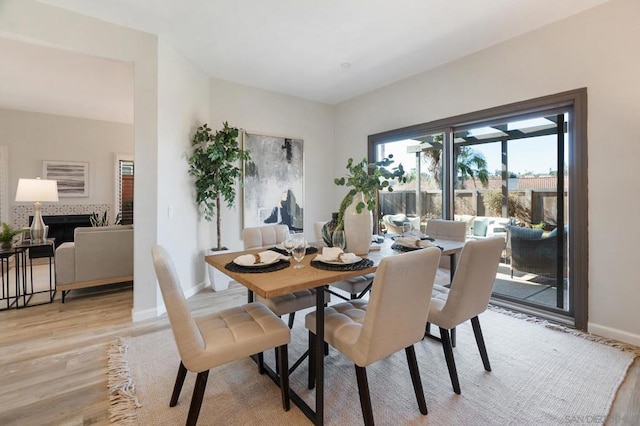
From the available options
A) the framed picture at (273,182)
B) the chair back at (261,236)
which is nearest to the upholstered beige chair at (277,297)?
the chair back at (261,236)

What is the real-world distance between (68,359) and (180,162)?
2.05 m

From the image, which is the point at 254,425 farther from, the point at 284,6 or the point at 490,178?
the point at 490,178

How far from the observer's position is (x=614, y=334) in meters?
2.40

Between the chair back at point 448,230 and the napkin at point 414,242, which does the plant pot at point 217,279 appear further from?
the chair back at point 448,230

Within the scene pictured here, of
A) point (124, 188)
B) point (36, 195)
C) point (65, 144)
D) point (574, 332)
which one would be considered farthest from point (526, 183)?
point (65, 144)

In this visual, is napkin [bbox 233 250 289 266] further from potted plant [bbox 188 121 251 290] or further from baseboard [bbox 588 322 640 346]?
baseboard [bbox 588 322 640 346]

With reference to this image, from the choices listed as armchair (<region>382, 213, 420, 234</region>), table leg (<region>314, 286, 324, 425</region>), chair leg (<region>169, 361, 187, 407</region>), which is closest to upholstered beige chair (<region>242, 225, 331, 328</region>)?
table leg (<region>314, 286, 324, 425</region>)

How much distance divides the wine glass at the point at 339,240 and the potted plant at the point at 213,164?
6.75ft

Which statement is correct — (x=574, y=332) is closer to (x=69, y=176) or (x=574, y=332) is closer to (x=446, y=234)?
(x=446, y=234)

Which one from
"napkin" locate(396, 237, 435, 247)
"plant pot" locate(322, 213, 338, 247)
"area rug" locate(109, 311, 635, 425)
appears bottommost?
"area rug" locate(109, 311, 635, 425)

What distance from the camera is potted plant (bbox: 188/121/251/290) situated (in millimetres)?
3463

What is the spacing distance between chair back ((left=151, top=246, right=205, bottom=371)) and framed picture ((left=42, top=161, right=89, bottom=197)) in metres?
6.11

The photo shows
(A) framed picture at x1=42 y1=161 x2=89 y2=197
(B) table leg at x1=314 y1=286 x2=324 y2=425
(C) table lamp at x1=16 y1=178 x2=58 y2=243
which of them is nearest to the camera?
(B) table leg at x1=314 y1=286 x2=324 y2=425

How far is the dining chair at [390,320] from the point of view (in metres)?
1.27
